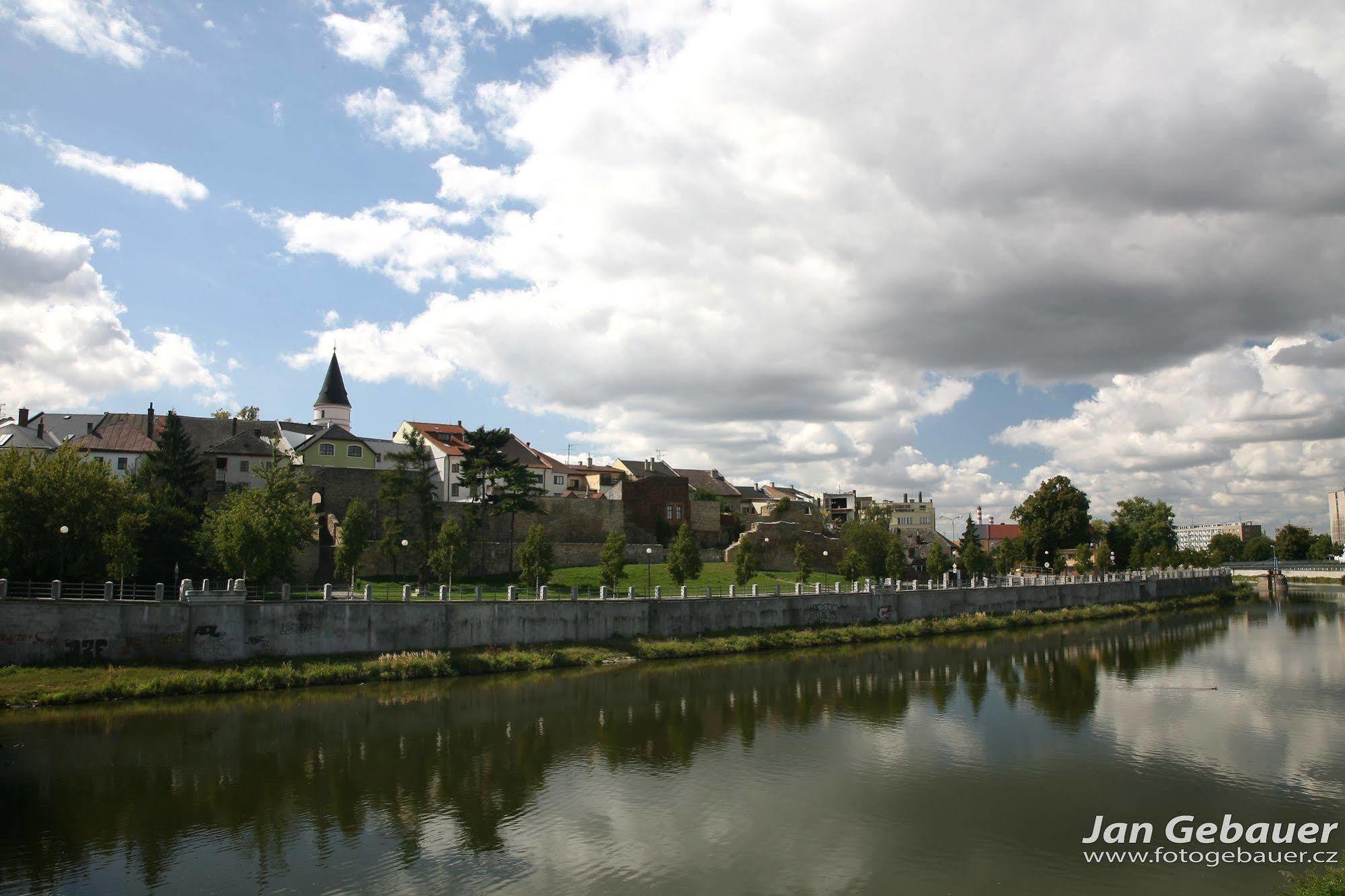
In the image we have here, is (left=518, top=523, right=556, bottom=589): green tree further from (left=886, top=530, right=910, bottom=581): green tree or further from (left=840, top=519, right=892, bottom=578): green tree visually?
(left=886, top=530, right=910, bottom=581): green tree

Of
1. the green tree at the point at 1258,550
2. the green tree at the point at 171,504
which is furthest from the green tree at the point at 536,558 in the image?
the green tree at the point at 1258,550

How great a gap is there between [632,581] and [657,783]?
3269 cm

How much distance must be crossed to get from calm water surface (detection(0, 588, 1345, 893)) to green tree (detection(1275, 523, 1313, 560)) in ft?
395

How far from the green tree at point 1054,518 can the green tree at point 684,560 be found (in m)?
45.8

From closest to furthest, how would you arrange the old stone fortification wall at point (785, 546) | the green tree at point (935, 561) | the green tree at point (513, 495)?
the green tree at point (513, 495) < the green tree at point (935, 561) < the old stone fortification wall at point (785, 546)

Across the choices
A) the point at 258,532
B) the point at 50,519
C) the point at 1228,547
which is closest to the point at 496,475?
the point at 258,532

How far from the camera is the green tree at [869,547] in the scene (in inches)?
2426

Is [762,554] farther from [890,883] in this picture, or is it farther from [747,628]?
[890,883]

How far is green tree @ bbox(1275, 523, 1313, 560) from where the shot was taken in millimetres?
134250

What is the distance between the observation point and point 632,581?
2095 inches

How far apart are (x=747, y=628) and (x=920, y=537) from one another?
65.4 meters

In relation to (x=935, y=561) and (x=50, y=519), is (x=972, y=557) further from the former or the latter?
(x=50, y=519)

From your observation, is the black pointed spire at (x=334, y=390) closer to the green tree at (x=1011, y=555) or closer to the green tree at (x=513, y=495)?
the green tree at (x=513, y=495)

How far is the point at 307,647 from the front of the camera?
32.9m
